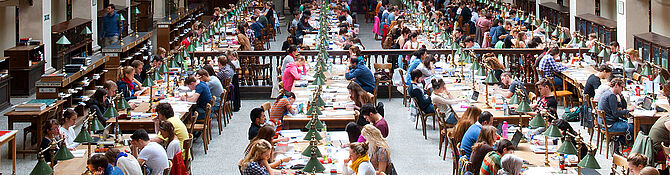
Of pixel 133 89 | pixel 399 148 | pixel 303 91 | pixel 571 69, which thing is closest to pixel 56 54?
pixel 133 89

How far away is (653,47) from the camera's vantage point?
55.1ft

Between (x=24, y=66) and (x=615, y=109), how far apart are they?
34.1ft

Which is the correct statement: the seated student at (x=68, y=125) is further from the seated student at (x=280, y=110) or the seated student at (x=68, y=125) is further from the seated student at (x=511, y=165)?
the seated student at (x=511, y=165)

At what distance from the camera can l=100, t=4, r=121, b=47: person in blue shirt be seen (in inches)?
823

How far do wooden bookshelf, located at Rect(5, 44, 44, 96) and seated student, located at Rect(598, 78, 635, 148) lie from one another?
10.1 metres

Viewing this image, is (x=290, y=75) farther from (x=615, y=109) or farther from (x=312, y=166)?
(x=312, y=166)

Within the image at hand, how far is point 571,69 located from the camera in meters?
14.9

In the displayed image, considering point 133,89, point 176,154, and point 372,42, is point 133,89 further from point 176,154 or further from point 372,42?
point 372,42

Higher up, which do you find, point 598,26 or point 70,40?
point 598,26

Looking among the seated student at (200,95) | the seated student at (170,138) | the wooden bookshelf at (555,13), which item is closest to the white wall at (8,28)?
the seated student at (200,95)

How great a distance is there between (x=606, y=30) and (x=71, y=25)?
11.4 metres

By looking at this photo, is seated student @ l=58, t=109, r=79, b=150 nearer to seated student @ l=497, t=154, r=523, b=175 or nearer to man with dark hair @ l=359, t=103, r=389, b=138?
man with dark hair @ l=359, t=103, r=389, b=138

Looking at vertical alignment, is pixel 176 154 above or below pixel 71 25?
below

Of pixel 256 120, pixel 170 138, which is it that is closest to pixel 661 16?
pixel 256 120
